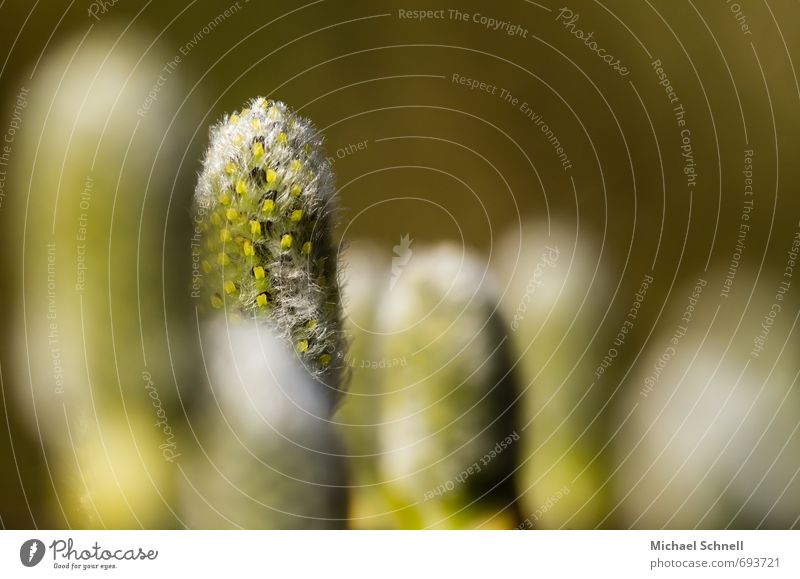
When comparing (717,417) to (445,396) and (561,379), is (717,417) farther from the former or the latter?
(445,396)

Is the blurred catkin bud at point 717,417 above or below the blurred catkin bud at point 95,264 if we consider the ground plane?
below

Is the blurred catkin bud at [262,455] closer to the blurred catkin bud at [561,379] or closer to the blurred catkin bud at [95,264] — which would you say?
the blurred catkin bud at [95,264]

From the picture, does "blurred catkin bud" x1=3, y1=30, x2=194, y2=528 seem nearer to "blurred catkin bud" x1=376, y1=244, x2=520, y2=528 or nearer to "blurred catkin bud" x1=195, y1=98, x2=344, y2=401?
"blurred catkin bud" x1=195, y1=98, x2=344, y2=401

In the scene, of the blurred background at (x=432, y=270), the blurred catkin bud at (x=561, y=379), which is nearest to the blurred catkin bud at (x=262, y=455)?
the blurred background at (x=432, y=270)

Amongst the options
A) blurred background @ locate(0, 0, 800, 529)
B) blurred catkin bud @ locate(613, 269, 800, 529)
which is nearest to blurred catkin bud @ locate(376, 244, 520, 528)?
blurred background @ locate(0, 0, 800, 529)

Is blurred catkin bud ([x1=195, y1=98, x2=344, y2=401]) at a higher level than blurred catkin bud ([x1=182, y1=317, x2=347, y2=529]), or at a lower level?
higher
